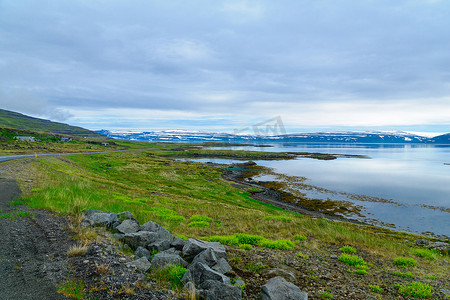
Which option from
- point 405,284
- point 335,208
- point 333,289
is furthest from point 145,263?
point 335,208

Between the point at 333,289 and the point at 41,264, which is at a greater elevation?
the point at 41,264

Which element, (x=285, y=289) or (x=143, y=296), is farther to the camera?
(x=285, y=289)

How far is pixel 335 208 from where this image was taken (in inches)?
1863

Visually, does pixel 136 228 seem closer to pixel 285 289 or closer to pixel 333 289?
pixel 285 289

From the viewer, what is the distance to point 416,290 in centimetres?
877

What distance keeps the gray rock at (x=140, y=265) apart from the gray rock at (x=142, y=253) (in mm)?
717

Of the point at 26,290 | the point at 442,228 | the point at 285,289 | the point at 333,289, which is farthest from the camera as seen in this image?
the point at 442,228

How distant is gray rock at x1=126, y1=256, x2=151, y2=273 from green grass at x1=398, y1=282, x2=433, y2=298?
9547mm

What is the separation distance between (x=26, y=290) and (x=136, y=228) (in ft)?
16.8

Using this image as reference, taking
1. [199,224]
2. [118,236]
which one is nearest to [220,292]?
[118,236]

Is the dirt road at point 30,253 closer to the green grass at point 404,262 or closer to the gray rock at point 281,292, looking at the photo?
the gray rock at point 281,292

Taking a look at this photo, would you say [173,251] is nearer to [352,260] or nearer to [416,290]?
[352,260]

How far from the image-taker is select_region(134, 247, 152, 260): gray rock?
27.8 ft

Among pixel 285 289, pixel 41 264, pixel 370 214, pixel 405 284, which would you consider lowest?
pixel 370 214
